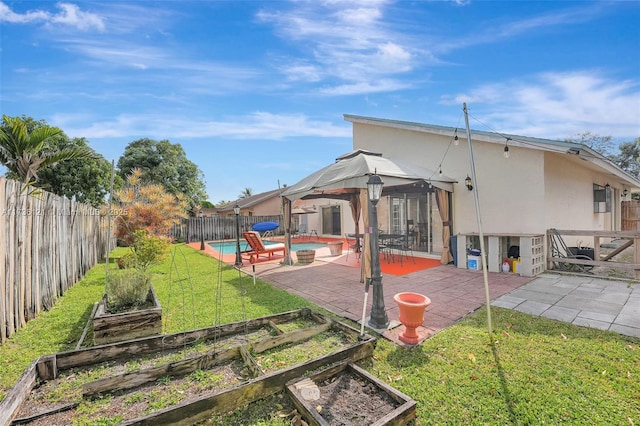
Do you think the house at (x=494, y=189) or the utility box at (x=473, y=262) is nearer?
the house at (x=494, y=189)

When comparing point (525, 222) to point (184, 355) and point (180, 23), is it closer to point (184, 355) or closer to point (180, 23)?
point (184, 355)

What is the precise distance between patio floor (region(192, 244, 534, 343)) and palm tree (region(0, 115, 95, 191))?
20.2ft

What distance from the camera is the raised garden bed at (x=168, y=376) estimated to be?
2242mm

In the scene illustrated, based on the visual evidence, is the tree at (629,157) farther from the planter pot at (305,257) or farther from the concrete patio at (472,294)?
the planter pot at (305,257)

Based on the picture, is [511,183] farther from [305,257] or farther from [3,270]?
[3,270]

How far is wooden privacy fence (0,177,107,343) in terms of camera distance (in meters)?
3.67

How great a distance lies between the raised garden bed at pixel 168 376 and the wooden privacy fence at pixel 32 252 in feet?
5.46

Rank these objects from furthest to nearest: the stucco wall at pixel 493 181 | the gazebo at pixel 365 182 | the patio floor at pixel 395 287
A: the stucco wall at pixel 493 181 → the gazebo at pixel 365 182 → the patio floor at pixel 395 287

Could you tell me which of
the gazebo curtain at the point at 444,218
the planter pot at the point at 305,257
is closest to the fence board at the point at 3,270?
the planter pot at the point at 305,257

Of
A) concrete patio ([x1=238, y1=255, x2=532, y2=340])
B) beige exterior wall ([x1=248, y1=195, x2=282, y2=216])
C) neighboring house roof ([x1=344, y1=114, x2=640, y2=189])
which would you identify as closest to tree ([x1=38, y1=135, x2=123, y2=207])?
beige exterior wall ([x1=248, y1=195, x2=282, y2=216])

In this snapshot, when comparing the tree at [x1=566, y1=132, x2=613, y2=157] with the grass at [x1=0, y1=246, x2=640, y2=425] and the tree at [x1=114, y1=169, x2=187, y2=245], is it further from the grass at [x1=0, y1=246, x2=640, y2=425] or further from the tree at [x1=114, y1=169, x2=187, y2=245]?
the tree at [x1=114, y1=169, x2=187, y2=245]

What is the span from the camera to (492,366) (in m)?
2.96

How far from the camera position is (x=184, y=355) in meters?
3.32

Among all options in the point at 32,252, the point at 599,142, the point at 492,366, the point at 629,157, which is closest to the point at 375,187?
the point at 492,366
